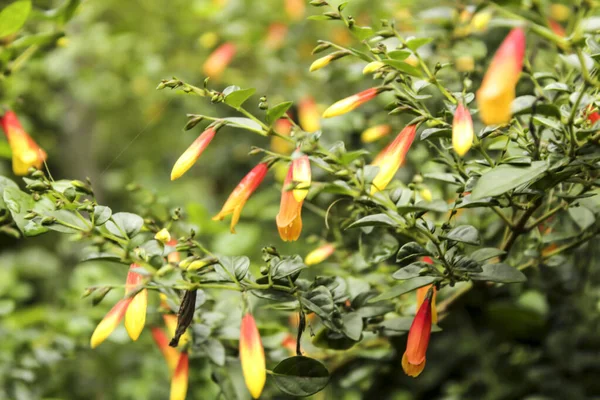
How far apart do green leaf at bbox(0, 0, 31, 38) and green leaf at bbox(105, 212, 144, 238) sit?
35 cm

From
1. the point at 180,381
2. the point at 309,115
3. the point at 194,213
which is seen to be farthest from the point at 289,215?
the point at 309,115

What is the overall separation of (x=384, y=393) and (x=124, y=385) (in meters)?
0.50

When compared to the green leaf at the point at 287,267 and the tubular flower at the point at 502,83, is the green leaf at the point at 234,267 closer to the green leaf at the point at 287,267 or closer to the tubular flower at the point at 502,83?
the green leaf at the point at 287,267

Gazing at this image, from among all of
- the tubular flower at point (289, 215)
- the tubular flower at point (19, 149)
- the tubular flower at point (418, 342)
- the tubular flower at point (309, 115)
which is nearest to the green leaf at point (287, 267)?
the tubular flower at point (289, 215)

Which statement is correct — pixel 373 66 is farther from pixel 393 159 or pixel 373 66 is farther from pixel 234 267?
pixel 234 267

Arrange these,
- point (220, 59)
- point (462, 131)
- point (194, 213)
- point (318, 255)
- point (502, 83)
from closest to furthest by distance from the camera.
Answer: point (502, 83) → point (462, 131) → point (318, 255) → point (194, 213) → point (220, 59)

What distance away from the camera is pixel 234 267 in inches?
26.9

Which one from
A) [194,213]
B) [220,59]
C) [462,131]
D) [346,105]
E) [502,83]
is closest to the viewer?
[502,83]

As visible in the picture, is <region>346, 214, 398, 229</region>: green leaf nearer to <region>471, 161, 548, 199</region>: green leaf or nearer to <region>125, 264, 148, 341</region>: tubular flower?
<region>471, 161, 548, 199</region>: green leaf

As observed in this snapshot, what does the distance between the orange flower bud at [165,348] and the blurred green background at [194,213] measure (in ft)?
0.13

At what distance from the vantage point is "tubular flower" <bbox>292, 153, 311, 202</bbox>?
2.05 feet

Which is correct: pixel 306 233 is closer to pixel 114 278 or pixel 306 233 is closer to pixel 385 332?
pixel 114 278

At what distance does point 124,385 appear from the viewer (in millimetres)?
1213

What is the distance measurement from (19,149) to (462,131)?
2.11ft
